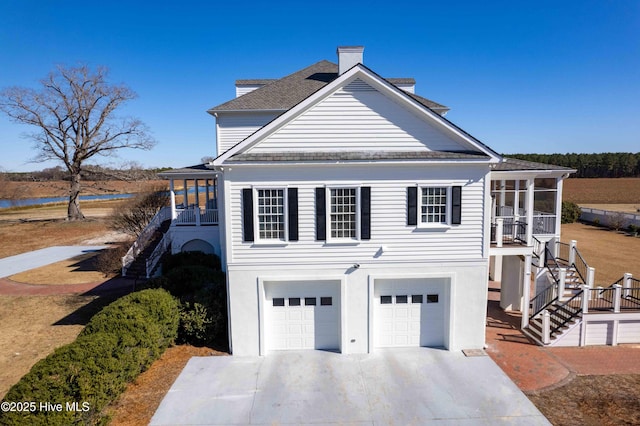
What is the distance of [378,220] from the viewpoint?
38.2 feet

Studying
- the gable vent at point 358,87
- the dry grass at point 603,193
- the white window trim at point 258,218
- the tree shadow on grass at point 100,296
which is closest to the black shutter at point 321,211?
the white window trim at point 258,218

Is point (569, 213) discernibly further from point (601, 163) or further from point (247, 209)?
point (601, 163)

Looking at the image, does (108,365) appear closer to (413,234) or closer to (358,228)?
(358,228)

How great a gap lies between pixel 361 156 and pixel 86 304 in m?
15.4

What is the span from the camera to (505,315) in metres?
15.2

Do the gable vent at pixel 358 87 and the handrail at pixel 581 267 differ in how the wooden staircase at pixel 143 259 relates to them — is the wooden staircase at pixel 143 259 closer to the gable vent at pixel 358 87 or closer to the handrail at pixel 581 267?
the gable vent at pixel 358 87

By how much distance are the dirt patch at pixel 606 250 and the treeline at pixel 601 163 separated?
232ft

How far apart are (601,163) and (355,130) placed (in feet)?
406

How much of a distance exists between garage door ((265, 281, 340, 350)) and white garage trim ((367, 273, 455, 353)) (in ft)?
3.84

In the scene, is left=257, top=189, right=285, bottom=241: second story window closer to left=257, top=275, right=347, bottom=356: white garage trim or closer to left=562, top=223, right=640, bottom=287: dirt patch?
left=257, top=275, right=347, bottom=356: white garage trim

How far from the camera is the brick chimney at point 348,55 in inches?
618

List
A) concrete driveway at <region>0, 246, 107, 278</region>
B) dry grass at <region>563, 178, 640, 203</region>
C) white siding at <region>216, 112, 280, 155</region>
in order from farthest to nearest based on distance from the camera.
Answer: dry grass at <region>563, 178, 640, 203</region>, concrete driveway at <region>0, 246, 107, 278</region>, white siding at <region>216, 112, 280, 155</region>

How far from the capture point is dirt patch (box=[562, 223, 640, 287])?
21.2m

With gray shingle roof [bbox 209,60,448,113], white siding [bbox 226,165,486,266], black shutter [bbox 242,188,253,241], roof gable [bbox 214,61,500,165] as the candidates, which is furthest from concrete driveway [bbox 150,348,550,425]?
gray shingle roof [bbox 209,60,448,113]
